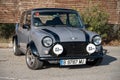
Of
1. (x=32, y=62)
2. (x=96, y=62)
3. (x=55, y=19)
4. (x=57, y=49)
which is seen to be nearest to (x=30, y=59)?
(x=32, y=62)

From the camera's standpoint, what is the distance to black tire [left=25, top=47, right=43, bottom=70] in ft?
33.1

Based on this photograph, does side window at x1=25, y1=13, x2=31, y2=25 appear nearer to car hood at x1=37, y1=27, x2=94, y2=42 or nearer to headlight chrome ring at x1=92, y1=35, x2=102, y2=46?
→ car hood at x1=37, y1=27, x2=94, y2=42

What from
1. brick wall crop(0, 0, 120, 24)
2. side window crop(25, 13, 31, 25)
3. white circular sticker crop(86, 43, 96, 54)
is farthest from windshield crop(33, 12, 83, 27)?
brick wall crop(0, 0, 120, 24)

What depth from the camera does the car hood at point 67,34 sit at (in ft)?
33.0

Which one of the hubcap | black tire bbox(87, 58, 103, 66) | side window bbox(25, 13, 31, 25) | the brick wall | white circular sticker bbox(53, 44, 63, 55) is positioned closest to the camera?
white circular sticker bbox(53, 44, 63, 55)

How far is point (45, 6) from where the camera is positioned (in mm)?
17453

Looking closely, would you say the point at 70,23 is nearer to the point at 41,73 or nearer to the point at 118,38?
the point at 41,73

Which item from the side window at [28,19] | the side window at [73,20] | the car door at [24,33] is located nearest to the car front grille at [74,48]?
the side window at [73,20]

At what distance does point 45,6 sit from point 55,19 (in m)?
6.14

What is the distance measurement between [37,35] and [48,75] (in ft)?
4.08

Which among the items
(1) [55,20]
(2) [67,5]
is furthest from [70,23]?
(2) [67,5]

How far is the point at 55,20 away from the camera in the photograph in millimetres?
11391

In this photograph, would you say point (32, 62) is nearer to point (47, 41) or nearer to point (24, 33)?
point (47, 41)

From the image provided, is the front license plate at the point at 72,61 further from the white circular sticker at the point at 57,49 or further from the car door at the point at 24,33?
the car door at the point at 24,33
